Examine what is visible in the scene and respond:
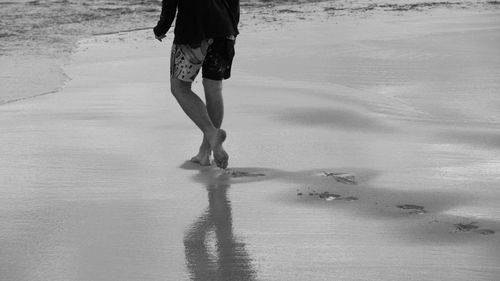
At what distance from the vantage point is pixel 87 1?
57.5 feet

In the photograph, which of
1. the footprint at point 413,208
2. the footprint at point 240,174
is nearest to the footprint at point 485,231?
the footprint at point 413,208

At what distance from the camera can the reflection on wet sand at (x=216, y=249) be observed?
4105 millimetres

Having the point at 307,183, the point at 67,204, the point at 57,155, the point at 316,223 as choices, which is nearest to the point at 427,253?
the point at 316,223

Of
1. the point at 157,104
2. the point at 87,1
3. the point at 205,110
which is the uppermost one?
the point at 205,110

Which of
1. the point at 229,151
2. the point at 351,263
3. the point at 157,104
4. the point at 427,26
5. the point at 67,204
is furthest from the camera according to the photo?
the point at 427,26

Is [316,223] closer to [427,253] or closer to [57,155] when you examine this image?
[427,253]

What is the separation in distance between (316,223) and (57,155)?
Answer: 6.88 ft

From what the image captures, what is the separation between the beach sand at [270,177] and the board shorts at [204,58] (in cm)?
54

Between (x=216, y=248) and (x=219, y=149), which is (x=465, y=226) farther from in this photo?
(x=219, y=149)

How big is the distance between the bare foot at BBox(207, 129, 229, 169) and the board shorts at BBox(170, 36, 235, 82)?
1.34 feet

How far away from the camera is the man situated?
18.9 ft

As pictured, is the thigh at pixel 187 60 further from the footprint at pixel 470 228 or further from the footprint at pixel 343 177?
the footprint at pixel 470 228

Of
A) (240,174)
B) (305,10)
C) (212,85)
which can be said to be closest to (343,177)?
(240,174)

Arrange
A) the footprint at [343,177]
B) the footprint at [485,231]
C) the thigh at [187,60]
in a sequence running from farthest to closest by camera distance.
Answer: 1. the thigh at [187,60]
2. the footprint at [343,177]
3. the footprint at [485,231]
